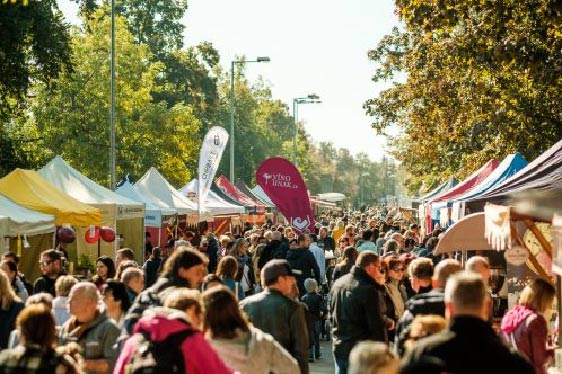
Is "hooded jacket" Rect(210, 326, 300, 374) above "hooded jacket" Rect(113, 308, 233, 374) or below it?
below

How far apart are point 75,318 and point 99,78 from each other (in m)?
45.3

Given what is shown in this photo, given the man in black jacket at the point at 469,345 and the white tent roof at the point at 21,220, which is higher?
the white tent roof at the point at 21,220

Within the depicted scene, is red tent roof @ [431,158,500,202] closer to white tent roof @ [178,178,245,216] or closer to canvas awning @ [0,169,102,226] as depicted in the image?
canvas awning @ [0,169,102,226]

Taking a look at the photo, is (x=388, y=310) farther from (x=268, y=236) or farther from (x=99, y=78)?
(x=99, y=78)

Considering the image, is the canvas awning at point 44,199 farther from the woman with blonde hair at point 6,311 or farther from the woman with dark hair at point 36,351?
the woman with dark hair at point 36,351

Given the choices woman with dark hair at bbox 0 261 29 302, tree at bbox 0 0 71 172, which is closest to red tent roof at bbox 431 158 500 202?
tree at bbox 0 0 71 172

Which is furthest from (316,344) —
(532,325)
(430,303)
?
(532,325)

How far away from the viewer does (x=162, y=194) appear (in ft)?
119

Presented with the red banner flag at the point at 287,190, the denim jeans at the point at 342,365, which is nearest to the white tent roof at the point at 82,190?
the red banner flag at the point at 287,190

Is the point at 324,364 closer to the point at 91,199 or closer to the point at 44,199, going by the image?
the point at 44,199

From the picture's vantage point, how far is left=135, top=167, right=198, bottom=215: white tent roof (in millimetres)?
35875

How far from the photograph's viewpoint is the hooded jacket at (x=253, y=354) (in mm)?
7793

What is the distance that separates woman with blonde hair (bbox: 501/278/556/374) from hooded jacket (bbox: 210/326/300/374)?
235 cm

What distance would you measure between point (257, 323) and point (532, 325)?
2106 mm
